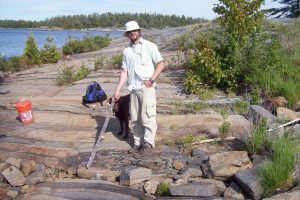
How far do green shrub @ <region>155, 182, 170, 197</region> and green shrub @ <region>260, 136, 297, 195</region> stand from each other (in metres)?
1.17

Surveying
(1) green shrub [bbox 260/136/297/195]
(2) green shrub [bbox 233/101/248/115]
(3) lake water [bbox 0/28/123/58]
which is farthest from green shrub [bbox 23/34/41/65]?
(1) green shrub [bbox 260/136/297/195]

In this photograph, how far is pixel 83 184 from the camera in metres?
5.58

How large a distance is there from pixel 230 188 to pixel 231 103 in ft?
11.9

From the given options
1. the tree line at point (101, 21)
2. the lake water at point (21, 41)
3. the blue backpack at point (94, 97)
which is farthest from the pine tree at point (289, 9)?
the tree line at point (101, 21)

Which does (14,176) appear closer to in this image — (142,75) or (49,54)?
(142,75)

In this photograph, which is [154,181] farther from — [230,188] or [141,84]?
[141,84]

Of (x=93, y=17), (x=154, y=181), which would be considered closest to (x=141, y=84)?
(x=154, y=181)

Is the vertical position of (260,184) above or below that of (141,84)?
below

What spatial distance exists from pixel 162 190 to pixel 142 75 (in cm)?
178

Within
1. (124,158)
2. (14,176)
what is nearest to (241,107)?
(124,158)

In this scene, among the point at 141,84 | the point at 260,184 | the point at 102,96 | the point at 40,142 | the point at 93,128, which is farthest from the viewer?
the point at 102,96

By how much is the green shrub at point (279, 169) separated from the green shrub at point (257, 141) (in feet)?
1.89

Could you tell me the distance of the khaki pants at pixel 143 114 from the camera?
20.2 feet

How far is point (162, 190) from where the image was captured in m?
5.21
